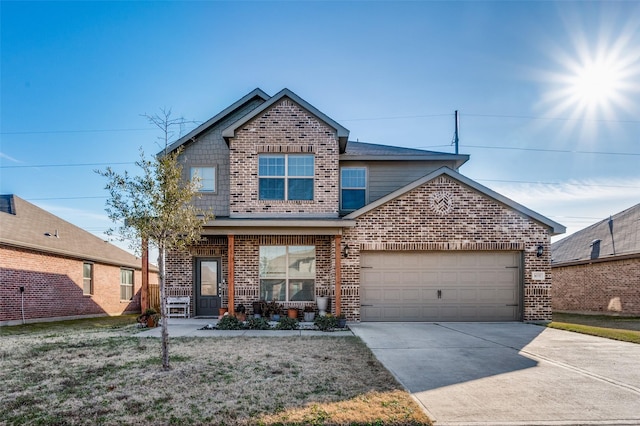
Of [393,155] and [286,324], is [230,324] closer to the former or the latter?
[286,324]

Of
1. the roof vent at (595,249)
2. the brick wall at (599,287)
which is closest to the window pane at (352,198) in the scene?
the brick wall at (599,287)

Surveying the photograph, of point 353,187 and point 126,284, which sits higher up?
point 353,187

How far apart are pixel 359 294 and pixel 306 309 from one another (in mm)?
1807

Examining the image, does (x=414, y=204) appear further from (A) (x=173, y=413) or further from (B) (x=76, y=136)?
(B) (x=76, y=136)

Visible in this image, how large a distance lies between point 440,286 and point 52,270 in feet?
49.9

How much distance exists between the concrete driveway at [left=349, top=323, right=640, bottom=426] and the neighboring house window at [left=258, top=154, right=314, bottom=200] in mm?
5050

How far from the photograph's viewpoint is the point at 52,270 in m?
15.7

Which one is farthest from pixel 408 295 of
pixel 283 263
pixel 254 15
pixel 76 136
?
pixel 76 136

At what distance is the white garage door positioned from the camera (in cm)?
1235

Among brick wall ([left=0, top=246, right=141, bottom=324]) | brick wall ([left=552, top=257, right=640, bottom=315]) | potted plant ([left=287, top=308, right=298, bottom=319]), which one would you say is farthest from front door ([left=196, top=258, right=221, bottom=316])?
brick wall ([left=552, top=257, right=640, bottom=315])

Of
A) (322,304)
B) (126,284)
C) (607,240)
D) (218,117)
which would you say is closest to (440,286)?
(322,304)

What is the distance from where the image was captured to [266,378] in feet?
19.3

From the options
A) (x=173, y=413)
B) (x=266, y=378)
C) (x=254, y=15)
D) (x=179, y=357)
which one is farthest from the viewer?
(x=254, y=15)

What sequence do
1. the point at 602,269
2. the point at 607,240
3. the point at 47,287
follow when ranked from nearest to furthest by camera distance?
the point at 47,287
the point at 602,269
the point at 607,240
